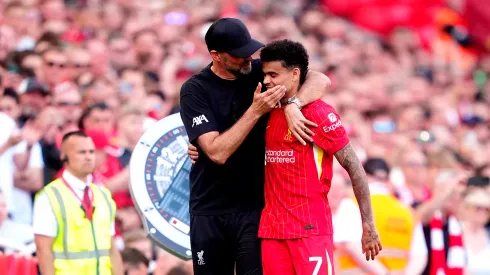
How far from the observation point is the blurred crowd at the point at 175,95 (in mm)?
11367

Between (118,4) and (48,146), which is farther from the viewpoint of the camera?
(118,4)

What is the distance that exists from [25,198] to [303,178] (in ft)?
14.4

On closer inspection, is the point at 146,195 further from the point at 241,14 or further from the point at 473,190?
the point at 241,14

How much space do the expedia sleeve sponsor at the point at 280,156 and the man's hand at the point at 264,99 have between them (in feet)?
1.18

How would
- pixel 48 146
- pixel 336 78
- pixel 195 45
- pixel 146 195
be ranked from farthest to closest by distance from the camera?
pixel 336 78
pixel 195 45
pixel 48 146
pixel 146 195

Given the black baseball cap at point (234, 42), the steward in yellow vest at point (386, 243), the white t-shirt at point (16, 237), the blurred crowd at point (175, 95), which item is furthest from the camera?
the blurred crowd at point (175, 95)

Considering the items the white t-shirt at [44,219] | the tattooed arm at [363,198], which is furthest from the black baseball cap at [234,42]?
the white t-shirt at [44,219]

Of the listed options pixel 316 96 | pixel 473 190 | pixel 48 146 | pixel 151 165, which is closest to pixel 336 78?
pixel 473 190

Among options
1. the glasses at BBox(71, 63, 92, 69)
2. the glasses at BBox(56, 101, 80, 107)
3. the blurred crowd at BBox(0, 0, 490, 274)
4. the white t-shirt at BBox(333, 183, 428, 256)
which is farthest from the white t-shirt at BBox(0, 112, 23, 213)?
the white t-shirt at BBox(333, 183, 428, 256)

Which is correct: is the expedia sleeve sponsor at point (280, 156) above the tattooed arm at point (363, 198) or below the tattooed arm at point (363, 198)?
above

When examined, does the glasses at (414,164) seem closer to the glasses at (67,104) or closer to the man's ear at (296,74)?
the glasses at (67,104)

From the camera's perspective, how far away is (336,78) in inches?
719

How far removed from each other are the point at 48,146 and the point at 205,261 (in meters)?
3.60

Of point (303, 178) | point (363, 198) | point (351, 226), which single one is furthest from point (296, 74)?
point (351, 226)
